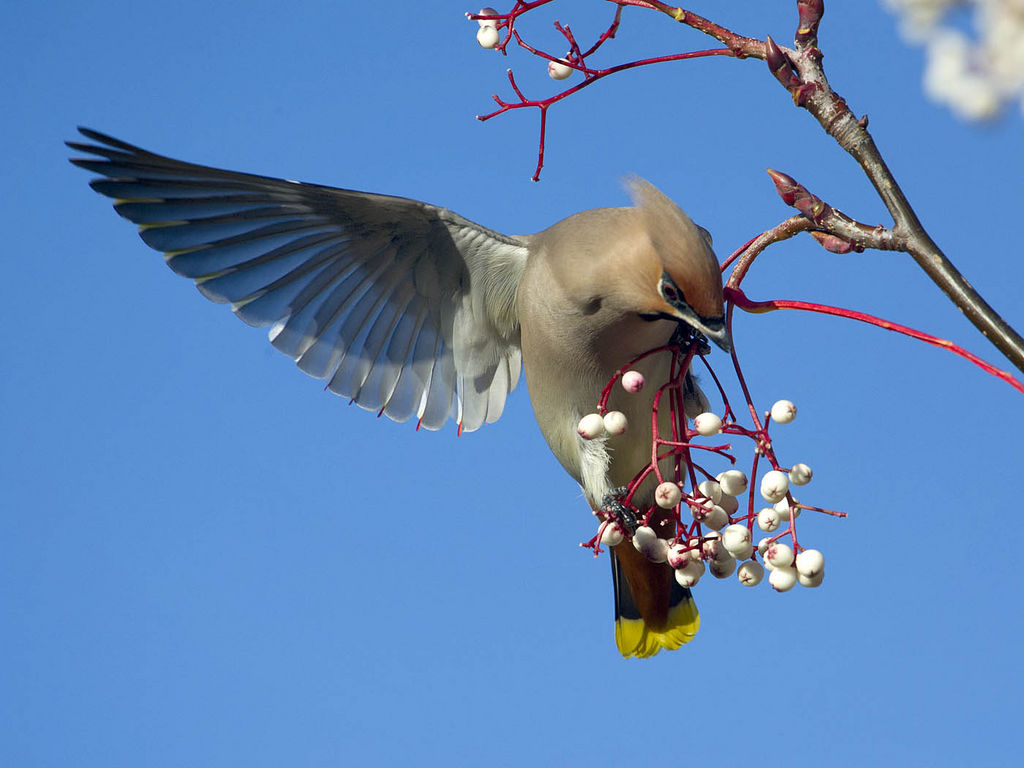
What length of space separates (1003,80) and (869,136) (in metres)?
1.30

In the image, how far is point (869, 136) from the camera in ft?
6.61

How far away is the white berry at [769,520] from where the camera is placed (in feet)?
6.72

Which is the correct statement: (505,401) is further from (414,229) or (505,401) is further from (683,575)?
(683,575)

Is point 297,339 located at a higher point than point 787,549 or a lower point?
higher

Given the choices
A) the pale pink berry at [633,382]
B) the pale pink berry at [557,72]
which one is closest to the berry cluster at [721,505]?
the pale pink berry at [633,382]

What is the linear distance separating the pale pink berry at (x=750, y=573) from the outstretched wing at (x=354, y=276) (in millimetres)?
1251

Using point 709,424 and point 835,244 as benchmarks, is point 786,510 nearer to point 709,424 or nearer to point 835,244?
point 709,424

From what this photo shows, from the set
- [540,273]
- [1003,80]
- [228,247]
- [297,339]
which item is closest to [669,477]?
[540,273]

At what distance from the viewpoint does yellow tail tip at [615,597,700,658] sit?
3.27m

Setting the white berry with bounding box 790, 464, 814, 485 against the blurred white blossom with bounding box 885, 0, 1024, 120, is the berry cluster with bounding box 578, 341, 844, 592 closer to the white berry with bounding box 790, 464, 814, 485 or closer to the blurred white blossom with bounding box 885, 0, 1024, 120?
the white berry with bounding box 790, 464, 814, 485

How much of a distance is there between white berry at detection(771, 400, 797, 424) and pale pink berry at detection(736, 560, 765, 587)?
292 millimetres

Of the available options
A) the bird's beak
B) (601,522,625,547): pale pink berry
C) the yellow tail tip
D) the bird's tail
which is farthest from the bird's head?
the yellow tail tip

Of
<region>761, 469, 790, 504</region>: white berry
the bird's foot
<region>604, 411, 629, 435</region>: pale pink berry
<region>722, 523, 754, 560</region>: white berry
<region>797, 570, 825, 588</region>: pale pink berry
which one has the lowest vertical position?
<region>797, 570, 825, 588</region>: pale pink berry

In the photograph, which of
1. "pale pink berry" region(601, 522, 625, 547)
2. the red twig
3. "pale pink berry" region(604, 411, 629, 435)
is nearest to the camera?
the red twig
